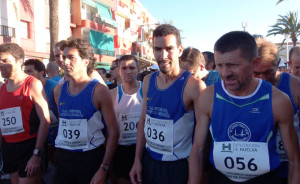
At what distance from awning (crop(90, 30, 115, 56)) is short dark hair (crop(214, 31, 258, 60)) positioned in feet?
78.7

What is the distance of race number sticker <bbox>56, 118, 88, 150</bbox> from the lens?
272 centimetres

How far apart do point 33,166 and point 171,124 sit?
1.80m

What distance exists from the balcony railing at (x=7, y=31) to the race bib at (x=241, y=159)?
1631 cm

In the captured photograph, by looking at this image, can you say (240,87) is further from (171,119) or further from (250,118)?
(171,119)

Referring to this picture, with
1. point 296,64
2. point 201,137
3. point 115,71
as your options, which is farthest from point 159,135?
point 115,71

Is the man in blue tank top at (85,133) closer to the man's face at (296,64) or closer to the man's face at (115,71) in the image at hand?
the man's face at (296,64)

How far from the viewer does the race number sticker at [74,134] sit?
2.72m

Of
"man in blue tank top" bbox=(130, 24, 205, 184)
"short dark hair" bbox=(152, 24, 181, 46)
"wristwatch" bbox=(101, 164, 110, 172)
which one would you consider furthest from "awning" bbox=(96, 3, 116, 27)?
"wristwatch" bbox=(101, 164, 110, 172)

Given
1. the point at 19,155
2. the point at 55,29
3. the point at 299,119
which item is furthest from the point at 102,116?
the point at 55,29

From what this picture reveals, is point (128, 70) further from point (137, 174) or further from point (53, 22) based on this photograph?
point (53, 22)

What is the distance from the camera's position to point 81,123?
2.72m

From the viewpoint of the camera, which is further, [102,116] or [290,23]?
[290,23]

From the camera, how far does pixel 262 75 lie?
233 centimetres

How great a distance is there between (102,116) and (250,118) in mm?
1627
